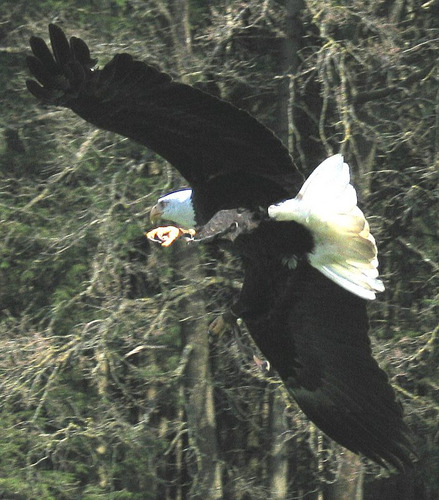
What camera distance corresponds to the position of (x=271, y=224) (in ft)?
19.8

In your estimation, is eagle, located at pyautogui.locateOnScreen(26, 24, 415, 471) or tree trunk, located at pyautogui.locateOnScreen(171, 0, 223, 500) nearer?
eagle, located at pyautogui.locateOnScreen(26, 24, 415, 471)

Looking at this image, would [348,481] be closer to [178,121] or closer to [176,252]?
[176,252]

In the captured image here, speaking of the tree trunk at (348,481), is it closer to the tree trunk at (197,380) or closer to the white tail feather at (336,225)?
the tree trunk at (197,380)

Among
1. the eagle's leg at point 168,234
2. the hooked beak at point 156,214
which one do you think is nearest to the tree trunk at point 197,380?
the hooked beak at point 156,214

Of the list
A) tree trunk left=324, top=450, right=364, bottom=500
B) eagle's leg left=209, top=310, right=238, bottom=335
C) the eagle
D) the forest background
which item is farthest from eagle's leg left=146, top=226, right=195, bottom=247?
tree trunk left=324, top=450, right=364, bottom=500

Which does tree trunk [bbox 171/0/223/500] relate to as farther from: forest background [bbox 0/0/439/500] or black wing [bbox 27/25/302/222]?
black wing [bbox 27/25/302/222]

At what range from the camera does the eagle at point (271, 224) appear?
573cm

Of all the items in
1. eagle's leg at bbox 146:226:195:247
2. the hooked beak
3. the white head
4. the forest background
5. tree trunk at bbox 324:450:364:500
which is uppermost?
eagle's leg at bbox 146:226:195:247

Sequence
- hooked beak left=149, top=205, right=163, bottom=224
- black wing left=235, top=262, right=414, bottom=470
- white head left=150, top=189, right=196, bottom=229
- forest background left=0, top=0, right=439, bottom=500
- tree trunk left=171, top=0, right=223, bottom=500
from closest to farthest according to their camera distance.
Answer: white head left=150, top=189, right=196, bottom=229 → black wing left=235, top=262, right=414, bottom=470 → hooked beak left=149, top=205, right=163, bottom=224 → forest background left=0, top=0, right=439, bottom=500 → tree trunk left=171, top=0, right=223, bottom=500

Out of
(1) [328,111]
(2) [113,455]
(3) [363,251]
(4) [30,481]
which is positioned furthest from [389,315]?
(3) [363,251]

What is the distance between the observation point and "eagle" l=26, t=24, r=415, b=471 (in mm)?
5734

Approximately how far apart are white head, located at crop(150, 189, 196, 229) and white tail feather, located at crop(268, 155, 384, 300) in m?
0.50

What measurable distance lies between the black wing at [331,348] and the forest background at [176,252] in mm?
1824

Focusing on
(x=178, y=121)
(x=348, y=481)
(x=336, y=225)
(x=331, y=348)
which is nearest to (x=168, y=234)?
(x=178, y=121)
